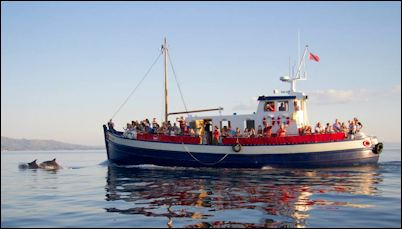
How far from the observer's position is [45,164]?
3588 centimetres

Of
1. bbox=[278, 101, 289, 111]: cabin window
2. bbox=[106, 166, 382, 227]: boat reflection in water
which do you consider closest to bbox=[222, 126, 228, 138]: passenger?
bbox=[278, 101, 289, 111]: cabin window

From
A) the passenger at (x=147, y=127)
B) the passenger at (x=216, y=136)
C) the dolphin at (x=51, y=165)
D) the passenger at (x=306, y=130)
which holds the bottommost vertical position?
the dolphin at (x=51, y=165)

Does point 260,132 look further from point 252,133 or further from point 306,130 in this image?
point 306,130

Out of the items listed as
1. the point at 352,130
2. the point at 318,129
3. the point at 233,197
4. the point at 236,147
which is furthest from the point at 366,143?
the point at 233,197

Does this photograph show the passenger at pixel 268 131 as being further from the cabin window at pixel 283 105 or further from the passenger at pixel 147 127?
the passenger at pixel 147 127

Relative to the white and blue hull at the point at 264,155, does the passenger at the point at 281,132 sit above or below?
above

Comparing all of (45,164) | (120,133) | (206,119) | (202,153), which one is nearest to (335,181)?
(202,153)

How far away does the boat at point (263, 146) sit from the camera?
2808 centimetres

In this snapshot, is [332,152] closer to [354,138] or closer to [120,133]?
[354,138]

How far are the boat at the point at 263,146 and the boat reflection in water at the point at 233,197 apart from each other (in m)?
4.46

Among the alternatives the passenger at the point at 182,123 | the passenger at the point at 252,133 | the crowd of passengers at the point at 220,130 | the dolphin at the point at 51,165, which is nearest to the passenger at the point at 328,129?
the crowd of passengers at the point at 220,130

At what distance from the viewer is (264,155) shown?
93.0 ft

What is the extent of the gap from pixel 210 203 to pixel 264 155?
14.7m

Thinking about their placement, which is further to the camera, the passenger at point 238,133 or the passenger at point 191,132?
the passenger at point 191,132
